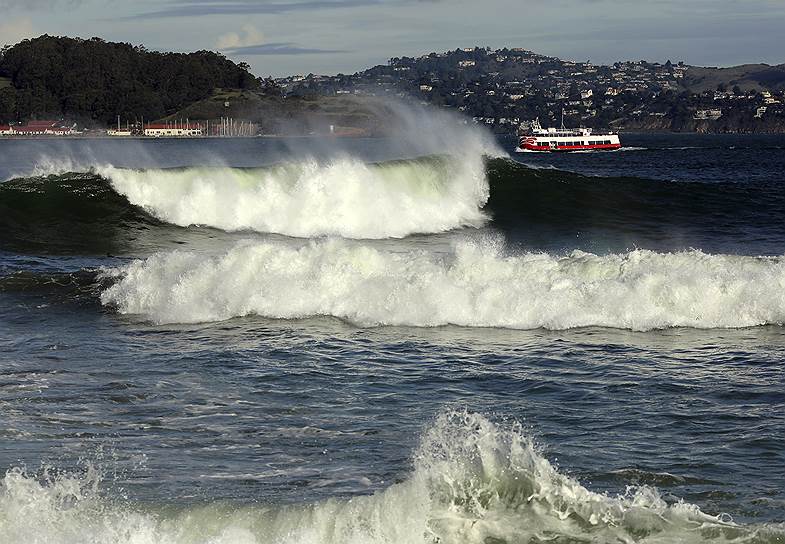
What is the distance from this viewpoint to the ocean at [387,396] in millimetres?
9203

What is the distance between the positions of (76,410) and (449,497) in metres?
4.93

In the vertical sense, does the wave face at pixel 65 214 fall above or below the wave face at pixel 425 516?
above

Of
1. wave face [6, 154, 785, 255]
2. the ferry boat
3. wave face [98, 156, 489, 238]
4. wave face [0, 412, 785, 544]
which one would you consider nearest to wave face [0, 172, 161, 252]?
wave face [6, 154, 785, 255]

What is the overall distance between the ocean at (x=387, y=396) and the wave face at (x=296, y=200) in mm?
5327

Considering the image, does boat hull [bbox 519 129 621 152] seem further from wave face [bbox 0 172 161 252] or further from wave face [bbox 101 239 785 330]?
wave face [bbox 101 239 785 330]

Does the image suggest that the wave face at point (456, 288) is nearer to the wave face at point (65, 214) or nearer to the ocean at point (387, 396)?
the ocean at point (387, 396)

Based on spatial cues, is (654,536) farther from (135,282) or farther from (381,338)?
(135,282)

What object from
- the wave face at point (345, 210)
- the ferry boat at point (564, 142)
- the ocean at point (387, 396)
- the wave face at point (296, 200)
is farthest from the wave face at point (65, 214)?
the ferry boat at point (564, 142)

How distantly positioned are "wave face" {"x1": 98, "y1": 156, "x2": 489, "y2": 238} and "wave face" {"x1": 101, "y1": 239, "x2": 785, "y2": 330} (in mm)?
13036

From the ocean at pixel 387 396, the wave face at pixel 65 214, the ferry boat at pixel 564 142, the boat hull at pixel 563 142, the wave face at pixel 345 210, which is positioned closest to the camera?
the ocean at pixel 387 396

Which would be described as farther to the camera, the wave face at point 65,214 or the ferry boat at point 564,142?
the ferry boat at point 564,142

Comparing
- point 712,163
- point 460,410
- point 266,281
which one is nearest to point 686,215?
point 266,281

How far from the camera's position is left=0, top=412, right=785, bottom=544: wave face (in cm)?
890

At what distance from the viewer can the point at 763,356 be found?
49.3ft
